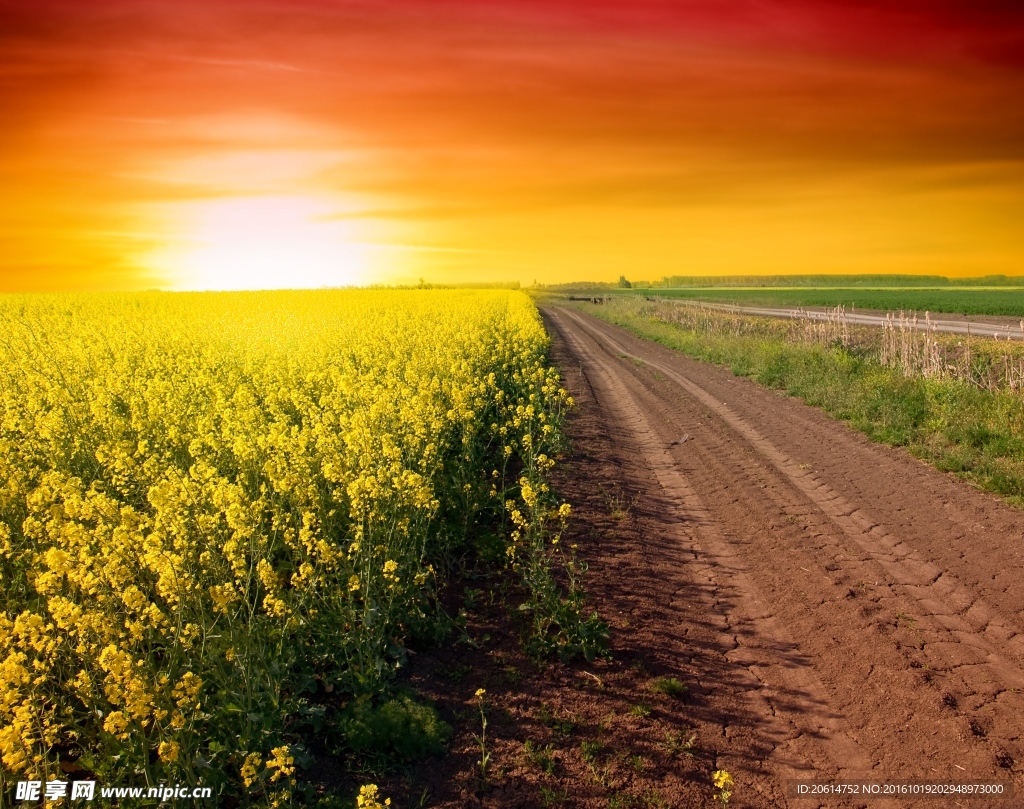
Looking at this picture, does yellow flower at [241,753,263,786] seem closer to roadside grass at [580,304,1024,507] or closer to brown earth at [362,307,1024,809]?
brown earth at [362,307,1024,809]

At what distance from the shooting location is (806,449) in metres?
12.4

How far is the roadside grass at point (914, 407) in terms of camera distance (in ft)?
35.3

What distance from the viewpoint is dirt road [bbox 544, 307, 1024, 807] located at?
4.72 metres

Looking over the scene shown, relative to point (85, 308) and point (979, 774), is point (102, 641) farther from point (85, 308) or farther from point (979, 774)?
point (85, 308)

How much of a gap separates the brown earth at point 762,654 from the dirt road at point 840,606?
2cm

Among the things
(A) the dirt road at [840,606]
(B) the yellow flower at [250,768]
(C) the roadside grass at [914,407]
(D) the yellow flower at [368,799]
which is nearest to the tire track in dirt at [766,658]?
(A) the dirt road at [840,606]

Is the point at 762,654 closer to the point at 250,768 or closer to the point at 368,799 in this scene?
the point at 368,799

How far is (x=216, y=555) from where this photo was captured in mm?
5121

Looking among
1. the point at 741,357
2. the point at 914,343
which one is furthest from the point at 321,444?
the point at 741,357

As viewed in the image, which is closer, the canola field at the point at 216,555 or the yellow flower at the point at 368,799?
the yellow flower at the point at 368,799

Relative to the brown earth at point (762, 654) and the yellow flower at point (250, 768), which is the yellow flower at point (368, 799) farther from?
the brown earth at point (762, 654)

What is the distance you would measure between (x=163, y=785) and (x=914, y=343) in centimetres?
1857

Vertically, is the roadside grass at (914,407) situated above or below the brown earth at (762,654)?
above

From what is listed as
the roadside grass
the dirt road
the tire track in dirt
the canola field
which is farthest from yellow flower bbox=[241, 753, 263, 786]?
the roadside grass
